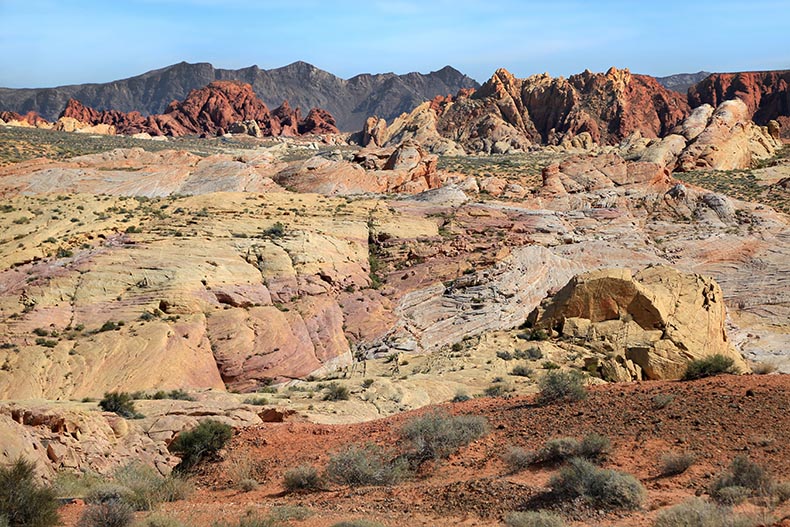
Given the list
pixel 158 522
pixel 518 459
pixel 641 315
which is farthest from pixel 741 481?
pixel 641 315

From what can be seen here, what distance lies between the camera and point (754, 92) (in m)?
146

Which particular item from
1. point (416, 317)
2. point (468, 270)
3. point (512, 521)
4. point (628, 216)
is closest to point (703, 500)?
point (512, 521)

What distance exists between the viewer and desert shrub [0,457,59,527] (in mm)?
9297

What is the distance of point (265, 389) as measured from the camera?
77.9 ft

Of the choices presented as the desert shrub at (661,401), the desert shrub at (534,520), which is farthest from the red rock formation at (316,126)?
the desert shrub at (534,520)

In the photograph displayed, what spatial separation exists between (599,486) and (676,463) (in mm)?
1595

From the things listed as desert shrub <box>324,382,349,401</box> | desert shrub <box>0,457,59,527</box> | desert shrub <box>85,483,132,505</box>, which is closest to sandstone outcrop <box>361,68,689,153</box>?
desert shrub <box>324,382,349,401</box>

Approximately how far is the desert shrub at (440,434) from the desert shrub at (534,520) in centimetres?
371

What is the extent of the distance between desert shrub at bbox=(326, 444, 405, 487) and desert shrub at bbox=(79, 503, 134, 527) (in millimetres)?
3811

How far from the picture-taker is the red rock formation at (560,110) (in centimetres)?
12469

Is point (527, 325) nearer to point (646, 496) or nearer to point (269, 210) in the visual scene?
point (269, 210)

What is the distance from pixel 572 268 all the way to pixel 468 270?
17.4 ft

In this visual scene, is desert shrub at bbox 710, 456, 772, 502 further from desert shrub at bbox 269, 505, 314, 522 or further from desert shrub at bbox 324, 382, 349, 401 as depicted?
desert shrub at bbox 324, 382, 349, 401

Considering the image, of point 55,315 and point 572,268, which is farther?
point 572,268
